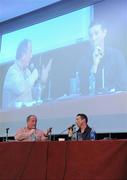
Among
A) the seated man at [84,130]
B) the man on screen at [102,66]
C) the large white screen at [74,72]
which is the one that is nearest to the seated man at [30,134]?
the seated man at [84,130]

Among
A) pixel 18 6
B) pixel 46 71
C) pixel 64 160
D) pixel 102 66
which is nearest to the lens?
pixel 64 160

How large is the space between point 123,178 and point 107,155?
0.64 feet

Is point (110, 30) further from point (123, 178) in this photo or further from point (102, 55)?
point (123, 178)

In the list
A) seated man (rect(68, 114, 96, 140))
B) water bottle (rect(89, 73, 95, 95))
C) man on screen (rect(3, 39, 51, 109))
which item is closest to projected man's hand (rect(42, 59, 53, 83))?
man on screen (rect(3, 39, 51, 109))

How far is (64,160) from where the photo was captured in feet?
8.82

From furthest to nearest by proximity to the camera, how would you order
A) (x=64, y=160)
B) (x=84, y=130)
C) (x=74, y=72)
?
1. (x=74, y=72)
2. (x=84, y=130)
3. (x=64, y=160)

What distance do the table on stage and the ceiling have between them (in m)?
3.05

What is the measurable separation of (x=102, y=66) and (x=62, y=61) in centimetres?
75

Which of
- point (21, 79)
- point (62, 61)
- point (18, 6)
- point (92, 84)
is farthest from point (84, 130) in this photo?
point (18, 6)

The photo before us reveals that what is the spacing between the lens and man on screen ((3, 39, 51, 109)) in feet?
17.4

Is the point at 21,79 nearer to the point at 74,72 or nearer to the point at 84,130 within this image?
the point at 74,72

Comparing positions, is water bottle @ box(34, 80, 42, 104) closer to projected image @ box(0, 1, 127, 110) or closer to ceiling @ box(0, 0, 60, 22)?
projected image @ box(0, 1, 127, 110)

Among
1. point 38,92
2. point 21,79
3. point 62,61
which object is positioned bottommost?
point 38,92

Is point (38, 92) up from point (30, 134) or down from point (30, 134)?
up
